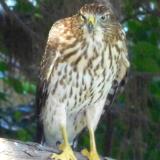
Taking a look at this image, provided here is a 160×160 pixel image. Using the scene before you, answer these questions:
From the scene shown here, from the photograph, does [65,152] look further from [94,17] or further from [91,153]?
[94,17]

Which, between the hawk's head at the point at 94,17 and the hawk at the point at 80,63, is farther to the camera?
the hawk at the point at 80,63

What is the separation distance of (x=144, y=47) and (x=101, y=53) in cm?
147

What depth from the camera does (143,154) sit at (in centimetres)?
999

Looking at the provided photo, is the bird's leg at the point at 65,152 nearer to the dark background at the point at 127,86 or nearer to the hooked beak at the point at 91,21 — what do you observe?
the hooked beak at the point at 91,21

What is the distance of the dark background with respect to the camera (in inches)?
374

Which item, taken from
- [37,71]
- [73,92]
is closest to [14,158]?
[73,92]

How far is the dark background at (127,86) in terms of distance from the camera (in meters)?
9.50

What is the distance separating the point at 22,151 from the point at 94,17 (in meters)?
1.11

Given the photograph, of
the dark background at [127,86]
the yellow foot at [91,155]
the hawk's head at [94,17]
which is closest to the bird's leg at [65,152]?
the yellow foot at [91,155]

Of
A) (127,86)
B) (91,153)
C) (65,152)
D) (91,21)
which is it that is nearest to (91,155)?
(91,153)

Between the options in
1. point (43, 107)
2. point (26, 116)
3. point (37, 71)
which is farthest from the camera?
point (26, 116)

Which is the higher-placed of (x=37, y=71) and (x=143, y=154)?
(x=37, y=71)

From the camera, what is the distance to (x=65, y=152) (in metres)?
8.34

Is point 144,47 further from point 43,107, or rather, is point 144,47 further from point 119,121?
point 43,107
